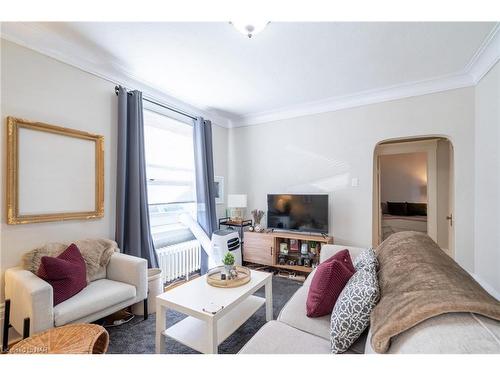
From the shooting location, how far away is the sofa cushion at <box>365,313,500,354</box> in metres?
0.59

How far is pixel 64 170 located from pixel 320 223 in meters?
3.04

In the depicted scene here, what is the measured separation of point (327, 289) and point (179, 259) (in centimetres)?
232

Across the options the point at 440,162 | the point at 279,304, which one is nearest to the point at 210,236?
the point at 279,304

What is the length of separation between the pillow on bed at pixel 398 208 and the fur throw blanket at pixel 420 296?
603cm

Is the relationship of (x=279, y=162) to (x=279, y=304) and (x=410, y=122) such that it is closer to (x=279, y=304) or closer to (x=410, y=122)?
(x=410, y=122)

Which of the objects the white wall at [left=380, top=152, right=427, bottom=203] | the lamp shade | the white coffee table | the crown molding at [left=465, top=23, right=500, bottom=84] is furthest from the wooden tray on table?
the white wall at [left=380, top=152, right=427, bottom=203]

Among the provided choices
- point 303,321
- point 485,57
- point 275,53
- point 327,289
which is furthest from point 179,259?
point 485,57

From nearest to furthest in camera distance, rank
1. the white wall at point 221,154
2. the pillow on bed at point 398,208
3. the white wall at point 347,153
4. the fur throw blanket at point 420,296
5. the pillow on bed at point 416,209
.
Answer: the fur throw blanket at point 420,296
the white wall at point 347,153
the white wall at point 221,154
the pillow on bed at point 416,209
the pillow on bed at point 398,208

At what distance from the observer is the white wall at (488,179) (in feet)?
6.93

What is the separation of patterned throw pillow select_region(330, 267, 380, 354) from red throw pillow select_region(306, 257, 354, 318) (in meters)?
0.24

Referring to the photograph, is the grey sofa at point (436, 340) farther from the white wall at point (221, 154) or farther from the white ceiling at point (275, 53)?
the white wall at point (221, 154)

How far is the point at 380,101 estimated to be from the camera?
10.1 feet

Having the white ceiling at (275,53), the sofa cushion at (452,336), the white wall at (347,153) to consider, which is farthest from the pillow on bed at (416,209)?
the sofa cushion at (452,336)

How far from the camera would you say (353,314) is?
107cm
